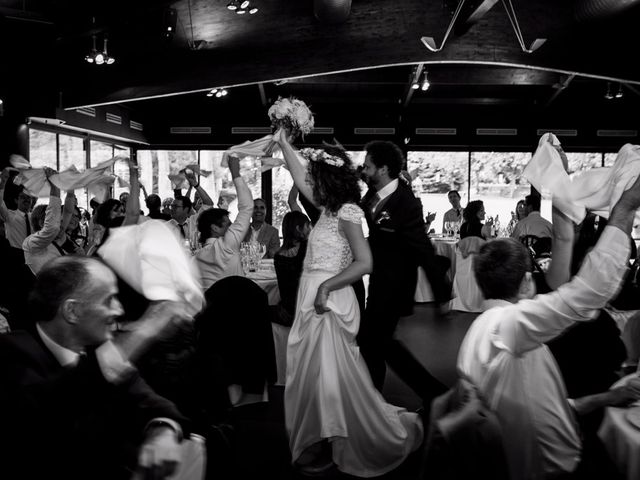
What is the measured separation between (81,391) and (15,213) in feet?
16.2

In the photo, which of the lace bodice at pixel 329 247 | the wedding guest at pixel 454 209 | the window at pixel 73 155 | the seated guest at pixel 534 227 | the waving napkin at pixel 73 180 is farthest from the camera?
the window at pixel 73 155

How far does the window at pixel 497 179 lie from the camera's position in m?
14.0

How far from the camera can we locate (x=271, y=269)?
514 cm

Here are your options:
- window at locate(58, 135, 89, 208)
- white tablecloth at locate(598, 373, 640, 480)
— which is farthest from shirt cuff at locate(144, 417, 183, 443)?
window at locate(58, 135, 89, 208)

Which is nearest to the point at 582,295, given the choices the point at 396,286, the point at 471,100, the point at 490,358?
the point at 490,358

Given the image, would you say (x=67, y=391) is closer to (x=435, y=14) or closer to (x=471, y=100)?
(x=435, y=14)

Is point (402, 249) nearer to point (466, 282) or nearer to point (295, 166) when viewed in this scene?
point (295, 166)

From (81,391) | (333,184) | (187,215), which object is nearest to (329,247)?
(333,184)

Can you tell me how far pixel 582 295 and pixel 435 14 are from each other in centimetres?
784

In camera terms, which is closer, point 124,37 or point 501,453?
point 501,453

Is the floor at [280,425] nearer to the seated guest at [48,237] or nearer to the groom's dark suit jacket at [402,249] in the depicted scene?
the groom's dark suit jacket at [402,249]

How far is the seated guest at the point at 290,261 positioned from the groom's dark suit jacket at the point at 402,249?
78cm

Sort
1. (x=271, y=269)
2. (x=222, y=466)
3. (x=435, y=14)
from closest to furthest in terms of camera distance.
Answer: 1. (x=222, y=466)
2. (x=271, y=269)
3. (x=435, y=14)

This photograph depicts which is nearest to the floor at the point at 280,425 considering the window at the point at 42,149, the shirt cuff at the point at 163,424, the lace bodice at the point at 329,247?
the shirt cuff at the point at 163,424
